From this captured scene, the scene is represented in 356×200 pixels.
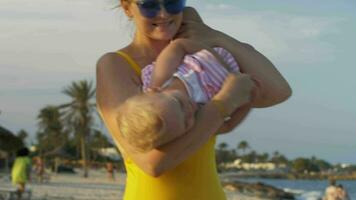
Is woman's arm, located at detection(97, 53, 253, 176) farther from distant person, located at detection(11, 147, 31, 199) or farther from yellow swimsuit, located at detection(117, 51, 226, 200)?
distant person, located at detection(11, 147, 31, 199)

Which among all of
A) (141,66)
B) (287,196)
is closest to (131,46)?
(141,66)

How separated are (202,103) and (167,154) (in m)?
0.19

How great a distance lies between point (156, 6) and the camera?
86.4 inches

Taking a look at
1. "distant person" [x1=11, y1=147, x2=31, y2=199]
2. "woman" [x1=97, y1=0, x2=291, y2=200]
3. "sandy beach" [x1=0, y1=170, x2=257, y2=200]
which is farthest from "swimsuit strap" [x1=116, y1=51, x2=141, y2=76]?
"sandy beach" [x1=0, y1=170, x2=257, y2=200]

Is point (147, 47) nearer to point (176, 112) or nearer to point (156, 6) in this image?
point (156, 6)

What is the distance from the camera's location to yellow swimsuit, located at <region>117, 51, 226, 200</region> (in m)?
2.18

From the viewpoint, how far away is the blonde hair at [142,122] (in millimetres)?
1668

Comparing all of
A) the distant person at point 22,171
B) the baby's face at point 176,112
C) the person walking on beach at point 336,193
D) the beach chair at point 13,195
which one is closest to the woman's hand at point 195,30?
the baby's face at point 176,112

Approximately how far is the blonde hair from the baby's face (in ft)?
0.07

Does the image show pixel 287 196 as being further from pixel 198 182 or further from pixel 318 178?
pixel 318 178

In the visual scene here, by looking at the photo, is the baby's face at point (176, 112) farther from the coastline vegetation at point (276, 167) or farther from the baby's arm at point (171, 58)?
the coastline vegetation at point (276, 167)

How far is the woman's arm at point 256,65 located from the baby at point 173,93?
Answer: 0.04 metres

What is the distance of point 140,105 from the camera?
1.69m

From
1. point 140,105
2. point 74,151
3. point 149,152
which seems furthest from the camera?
point 74,151
